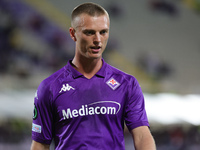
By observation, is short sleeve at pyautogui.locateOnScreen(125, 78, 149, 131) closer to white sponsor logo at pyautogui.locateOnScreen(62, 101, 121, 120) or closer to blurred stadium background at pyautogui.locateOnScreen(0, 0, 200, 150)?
white sponsor logo at pyautogui.locateOnScreen(62, 101, 121, 120)

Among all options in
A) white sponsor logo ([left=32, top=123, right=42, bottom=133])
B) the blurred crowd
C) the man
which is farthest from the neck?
the blurred crowd

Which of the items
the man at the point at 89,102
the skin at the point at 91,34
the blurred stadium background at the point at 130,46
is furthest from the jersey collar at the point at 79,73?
the blurred stadium background at the point at 130,46

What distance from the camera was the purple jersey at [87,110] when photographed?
6.97 feet

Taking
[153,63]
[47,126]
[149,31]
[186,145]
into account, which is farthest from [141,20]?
[47,126]

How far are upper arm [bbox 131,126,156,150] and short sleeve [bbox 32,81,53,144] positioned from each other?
49cm

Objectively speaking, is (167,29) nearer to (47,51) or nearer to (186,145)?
(47,51)

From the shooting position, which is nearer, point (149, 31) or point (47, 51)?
point (47, 51)

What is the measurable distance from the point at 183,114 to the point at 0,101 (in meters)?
3.20

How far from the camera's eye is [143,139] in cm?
213

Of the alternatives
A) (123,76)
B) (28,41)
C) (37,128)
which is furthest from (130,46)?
(37,128)

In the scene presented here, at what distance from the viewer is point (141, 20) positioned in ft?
34.2

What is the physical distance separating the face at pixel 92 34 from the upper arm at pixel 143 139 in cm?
48

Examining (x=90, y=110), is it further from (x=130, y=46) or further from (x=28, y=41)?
(x=130, y=46)

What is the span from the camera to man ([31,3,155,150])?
2.11 meters
